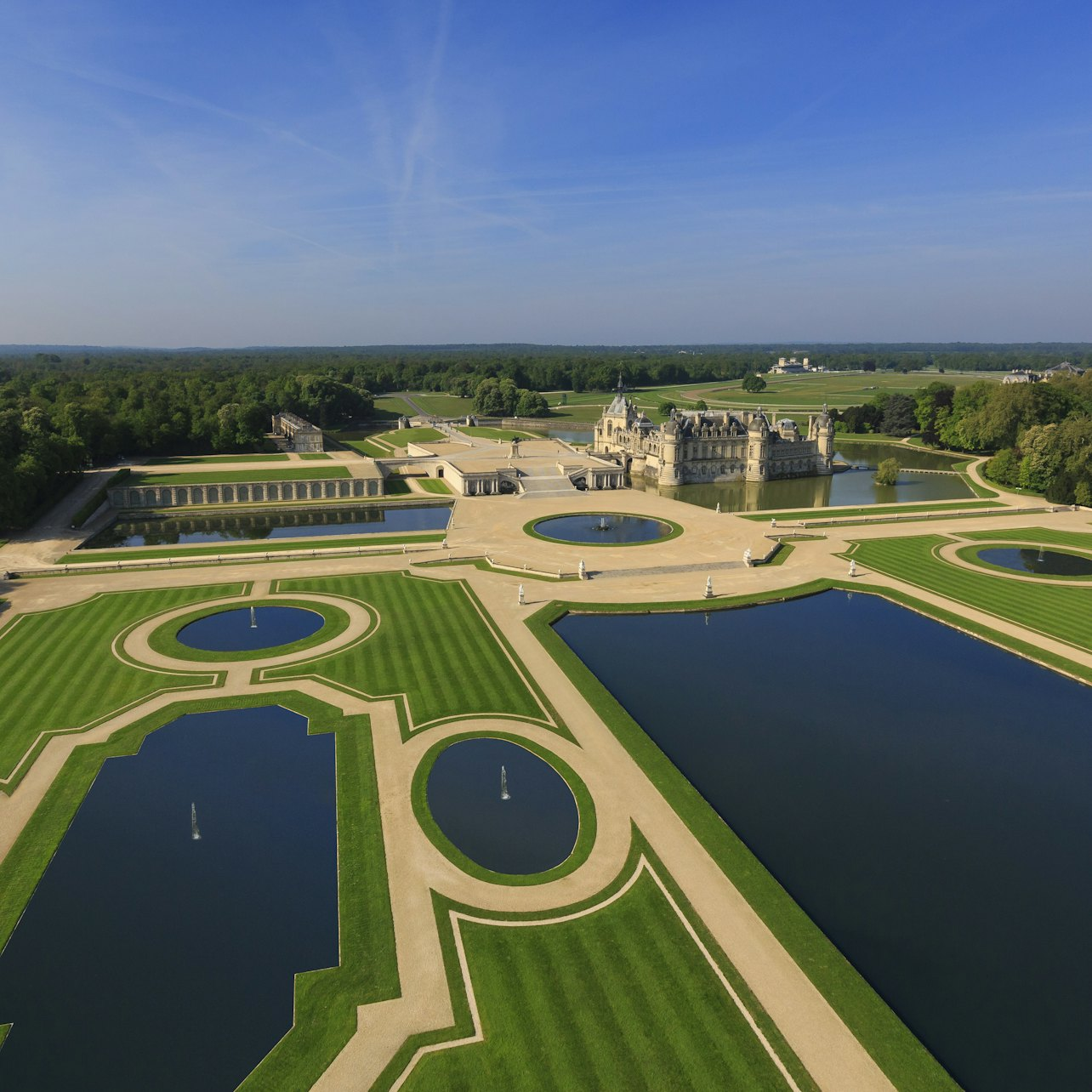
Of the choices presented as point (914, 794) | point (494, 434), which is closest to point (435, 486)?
point (494, 434)

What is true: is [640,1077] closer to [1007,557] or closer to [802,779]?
[802,779]

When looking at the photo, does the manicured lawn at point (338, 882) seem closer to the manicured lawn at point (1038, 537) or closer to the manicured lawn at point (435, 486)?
the manicured lawn at point (435, 486)

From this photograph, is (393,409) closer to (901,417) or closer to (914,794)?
(901,417)

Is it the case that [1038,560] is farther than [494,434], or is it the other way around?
[494,434]

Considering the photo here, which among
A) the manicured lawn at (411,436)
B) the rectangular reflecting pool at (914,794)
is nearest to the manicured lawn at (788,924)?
the rectangular reflecting pool at (914,794)

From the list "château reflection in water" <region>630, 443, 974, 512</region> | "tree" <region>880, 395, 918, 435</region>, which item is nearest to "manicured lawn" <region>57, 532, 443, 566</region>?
"château reflection in water" <region>630, 443, 974, 512</region>

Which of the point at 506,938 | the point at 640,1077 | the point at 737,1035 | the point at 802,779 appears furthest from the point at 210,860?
the point at 802,779
